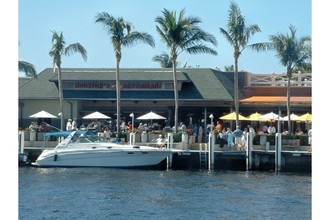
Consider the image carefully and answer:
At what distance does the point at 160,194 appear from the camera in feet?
83.5

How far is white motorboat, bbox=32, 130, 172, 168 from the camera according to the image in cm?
3519

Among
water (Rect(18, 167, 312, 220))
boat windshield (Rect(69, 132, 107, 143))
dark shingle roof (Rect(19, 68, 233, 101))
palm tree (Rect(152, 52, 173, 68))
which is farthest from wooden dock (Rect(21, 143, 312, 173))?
palm tree (Rect(152, 52, 173, 68))

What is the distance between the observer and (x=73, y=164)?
3534 cm

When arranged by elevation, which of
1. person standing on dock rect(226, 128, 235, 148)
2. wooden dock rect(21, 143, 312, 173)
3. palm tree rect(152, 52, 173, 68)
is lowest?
wooden dock rect(21, 143, 312, 173)

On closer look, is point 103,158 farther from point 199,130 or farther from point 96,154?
point 199,130

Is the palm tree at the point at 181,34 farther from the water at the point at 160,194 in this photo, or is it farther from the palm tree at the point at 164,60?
the palm tree at the point at 164,60

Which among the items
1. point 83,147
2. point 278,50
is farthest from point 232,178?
point 278,50

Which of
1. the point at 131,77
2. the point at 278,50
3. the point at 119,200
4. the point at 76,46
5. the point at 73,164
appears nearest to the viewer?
the point at 119,200

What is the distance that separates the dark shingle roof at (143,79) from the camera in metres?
47.5

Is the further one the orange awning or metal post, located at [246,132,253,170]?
the orange awning

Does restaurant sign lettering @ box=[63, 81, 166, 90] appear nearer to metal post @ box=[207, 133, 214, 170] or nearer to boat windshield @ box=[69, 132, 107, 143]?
boat windshield @ box=[69, 132, 107, 143]
